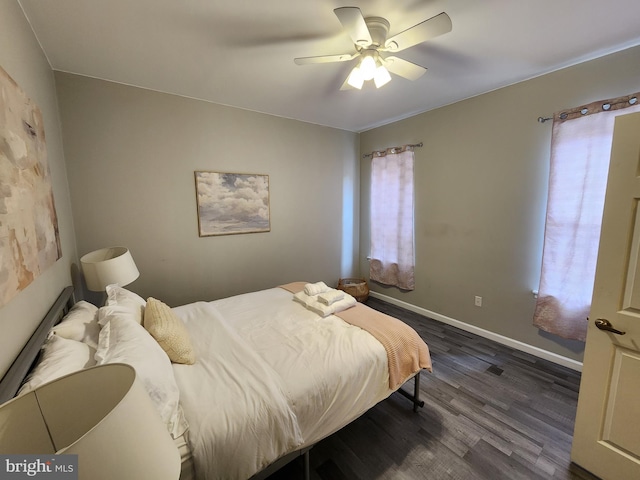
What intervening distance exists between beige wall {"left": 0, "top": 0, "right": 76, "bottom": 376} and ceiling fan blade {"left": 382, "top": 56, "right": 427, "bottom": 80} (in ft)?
6.59

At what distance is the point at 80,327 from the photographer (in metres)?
1.38

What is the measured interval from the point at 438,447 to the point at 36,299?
238 centimetres

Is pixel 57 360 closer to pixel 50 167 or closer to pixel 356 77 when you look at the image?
pixel 50 167

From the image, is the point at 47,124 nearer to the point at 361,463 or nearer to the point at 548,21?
the point at 361,463

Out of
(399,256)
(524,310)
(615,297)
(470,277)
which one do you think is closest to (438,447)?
(615,297)

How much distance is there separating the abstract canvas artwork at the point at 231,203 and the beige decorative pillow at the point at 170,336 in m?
1.49

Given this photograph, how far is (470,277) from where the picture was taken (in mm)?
3045

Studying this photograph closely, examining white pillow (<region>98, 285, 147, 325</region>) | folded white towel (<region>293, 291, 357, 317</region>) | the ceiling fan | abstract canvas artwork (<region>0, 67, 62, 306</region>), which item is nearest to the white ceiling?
the ceiling fan

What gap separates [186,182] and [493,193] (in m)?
3.22

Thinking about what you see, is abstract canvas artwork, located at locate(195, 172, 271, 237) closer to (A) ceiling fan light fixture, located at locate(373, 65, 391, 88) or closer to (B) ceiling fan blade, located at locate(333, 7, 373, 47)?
(A) ceiling fan light fixture, located at locate(373, 65, 391, 88)

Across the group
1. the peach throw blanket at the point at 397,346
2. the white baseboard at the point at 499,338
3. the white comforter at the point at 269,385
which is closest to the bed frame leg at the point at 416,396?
the peach throw blanket at the point at 397,346

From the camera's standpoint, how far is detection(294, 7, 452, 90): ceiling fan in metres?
1.37

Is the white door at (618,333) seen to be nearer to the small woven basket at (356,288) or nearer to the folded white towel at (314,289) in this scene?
the folded white towel at (314,289)

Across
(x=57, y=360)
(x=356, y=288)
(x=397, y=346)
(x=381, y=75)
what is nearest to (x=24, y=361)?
(x=57, y=360)
